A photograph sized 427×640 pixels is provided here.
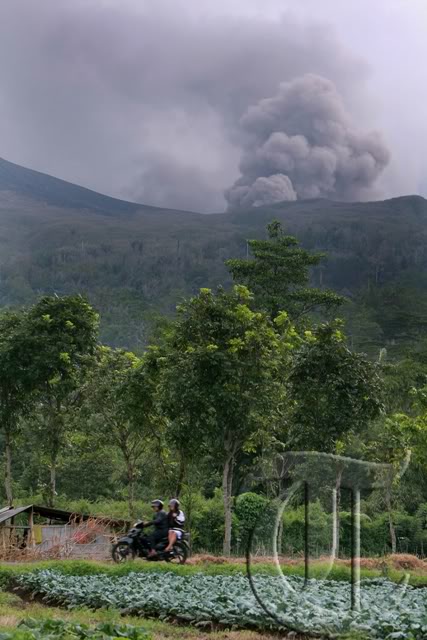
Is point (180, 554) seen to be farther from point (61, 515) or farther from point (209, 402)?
point (61, 515)

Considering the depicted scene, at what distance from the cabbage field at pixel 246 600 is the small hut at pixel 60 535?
220 inches

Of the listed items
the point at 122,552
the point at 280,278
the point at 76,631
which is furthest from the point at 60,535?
the point at 280,278

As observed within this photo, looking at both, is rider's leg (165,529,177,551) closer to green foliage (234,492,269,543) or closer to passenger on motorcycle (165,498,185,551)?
passenger on motorcycle (165,498,185,551)

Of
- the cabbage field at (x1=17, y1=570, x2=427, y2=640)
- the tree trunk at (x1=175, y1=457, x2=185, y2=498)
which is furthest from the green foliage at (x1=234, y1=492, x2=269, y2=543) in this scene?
the cabbage field at (x1=17, y1=570, x2=427, y2=640)

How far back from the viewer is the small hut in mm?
22312

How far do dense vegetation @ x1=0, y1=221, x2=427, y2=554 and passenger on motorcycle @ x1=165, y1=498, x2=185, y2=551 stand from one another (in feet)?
8.54

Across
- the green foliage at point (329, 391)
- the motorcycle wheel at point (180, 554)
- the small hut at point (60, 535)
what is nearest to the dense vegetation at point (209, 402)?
the green foliage at point (329, 391)

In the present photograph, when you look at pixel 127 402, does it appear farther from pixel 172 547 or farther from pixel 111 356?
pixel 172 547

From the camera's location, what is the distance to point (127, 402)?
26031 mm

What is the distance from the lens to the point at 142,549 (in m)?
19.1

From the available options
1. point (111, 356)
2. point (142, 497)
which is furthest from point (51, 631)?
point (142, 497)

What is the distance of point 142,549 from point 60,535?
20.2 ft

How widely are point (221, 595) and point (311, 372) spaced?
12.9 m

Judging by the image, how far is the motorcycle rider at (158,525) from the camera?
18.8m
